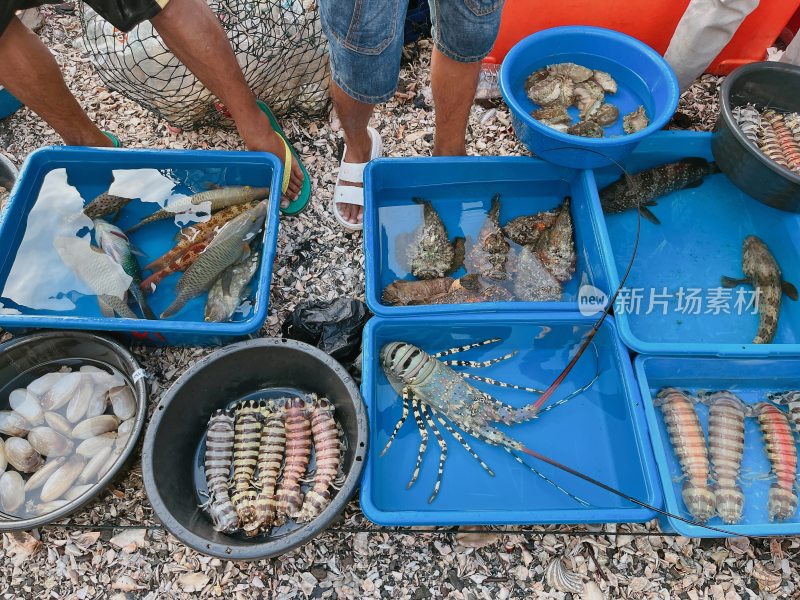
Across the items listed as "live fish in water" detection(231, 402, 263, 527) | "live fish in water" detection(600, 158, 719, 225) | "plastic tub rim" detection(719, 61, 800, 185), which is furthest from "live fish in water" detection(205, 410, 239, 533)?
"plastic tub rim" detection(719, 61, 800, 185)

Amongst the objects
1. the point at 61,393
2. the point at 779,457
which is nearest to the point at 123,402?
the point at 61,393

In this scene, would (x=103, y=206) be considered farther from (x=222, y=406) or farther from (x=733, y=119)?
(x=733, y=119)

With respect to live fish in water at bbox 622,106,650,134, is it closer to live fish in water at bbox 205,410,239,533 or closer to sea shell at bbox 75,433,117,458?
live fish in water at bbox 205,410,239,533

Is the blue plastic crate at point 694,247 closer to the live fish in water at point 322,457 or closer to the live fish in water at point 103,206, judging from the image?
the live fish in water at point 322,457

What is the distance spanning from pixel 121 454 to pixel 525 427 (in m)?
1.88

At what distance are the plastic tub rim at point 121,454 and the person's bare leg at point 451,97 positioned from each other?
6.68 feet

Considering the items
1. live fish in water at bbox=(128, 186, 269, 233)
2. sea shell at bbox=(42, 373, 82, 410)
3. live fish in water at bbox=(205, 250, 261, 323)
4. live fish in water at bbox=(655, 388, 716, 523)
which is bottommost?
live fish in water at bbox=(655, 388, 716, 523)

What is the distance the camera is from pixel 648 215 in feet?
10.7

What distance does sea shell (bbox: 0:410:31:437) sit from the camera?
8.41 ft

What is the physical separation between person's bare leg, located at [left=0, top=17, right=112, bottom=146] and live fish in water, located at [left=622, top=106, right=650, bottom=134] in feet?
10.4

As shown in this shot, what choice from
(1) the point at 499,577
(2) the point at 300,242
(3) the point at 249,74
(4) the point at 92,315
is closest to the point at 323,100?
(3) the point at 249,74

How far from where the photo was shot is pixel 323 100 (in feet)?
12.2

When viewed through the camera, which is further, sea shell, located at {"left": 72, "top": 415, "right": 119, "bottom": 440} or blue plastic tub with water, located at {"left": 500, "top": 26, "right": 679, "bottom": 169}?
blue plastic tub with water, located at {"left": 500, "top": 26, "right": 679, "bottom": 169}

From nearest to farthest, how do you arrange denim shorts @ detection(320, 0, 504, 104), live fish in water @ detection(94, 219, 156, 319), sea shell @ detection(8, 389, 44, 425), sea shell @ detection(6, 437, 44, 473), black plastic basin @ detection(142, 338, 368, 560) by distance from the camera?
black plastic basin @ detection(142, 338, 368, 560) < denim shorts @ detection(320, 0, 504, 104) < sea shell @ detection(6, 437, 44, 473) < sea shell @ detection(8, 389, 44, 425) < live fish in water @ detection(94, 219, 156, 319)
